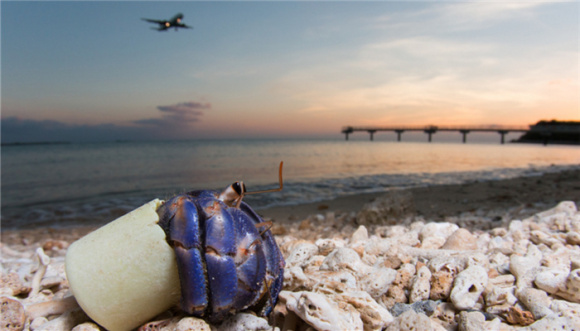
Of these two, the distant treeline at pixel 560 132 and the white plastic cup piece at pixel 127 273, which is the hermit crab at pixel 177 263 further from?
the distant treeline at pixel 560 132

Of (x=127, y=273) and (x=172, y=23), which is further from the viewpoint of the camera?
(x=172, y=23)

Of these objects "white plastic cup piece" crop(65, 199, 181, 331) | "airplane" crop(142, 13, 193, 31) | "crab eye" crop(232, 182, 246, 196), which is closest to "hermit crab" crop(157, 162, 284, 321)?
"crab eye" crop(232, 182, 246, 196)

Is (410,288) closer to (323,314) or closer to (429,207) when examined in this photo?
(323,314)

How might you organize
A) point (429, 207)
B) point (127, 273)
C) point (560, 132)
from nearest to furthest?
point (127, 273)
point (429, 207)
point (560, 132)

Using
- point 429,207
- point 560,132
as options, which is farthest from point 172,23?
point 560,132

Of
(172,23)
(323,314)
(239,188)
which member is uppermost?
(172,23)

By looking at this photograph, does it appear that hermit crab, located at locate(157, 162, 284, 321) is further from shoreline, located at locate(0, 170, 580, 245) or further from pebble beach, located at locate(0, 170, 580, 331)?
shoreline, located at locate(0, 170, 580, 245)

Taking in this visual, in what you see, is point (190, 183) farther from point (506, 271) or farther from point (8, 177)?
point (506, 271)
